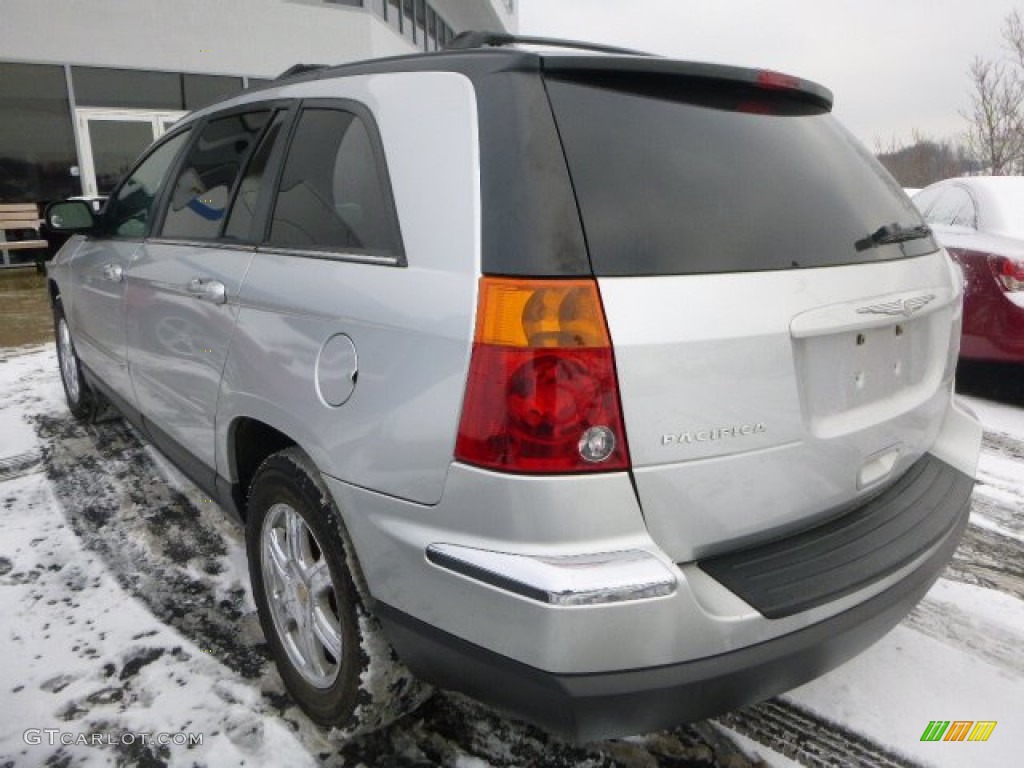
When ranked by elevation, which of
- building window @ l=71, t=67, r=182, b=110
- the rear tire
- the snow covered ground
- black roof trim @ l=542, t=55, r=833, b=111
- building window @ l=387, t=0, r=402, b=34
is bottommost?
the snow covered ground

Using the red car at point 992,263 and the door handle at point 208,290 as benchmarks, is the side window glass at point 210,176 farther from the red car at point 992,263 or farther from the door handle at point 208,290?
the red car at point 992,263

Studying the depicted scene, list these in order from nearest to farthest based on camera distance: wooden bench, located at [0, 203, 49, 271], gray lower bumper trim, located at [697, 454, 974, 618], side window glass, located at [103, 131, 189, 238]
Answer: gray lower bumper trim, located at [697, 454, 974, 618], side window glass, located at [103, 131, 189, 238], wooden bench, located at [0, 203, 49, 271]

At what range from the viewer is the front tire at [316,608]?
1782 mm

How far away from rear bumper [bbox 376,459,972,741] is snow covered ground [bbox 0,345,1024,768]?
463 millimetres

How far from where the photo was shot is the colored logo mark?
197 centimetres

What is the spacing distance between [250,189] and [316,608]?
133cm

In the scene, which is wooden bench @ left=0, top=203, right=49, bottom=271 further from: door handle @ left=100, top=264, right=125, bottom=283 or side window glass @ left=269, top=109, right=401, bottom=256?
side window glass @ left=269, top=109, right=401, bottom=256

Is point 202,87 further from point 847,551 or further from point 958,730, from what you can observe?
point 958,730

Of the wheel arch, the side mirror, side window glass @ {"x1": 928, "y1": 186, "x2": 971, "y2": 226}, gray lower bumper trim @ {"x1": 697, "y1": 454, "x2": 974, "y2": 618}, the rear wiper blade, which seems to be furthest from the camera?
side window glass @ {"x1": 928, "y1": 186, "x2": 971, "y2": 226}

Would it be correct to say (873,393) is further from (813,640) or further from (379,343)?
(379,343)

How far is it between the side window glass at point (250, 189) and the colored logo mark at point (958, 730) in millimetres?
2442

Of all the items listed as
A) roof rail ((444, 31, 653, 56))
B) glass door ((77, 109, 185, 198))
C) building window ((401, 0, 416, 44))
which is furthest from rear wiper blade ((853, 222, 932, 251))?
building window ((401, 0, 416, 44))

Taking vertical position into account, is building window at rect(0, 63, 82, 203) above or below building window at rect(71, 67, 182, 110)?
below

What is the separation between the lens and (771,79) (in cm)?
185
